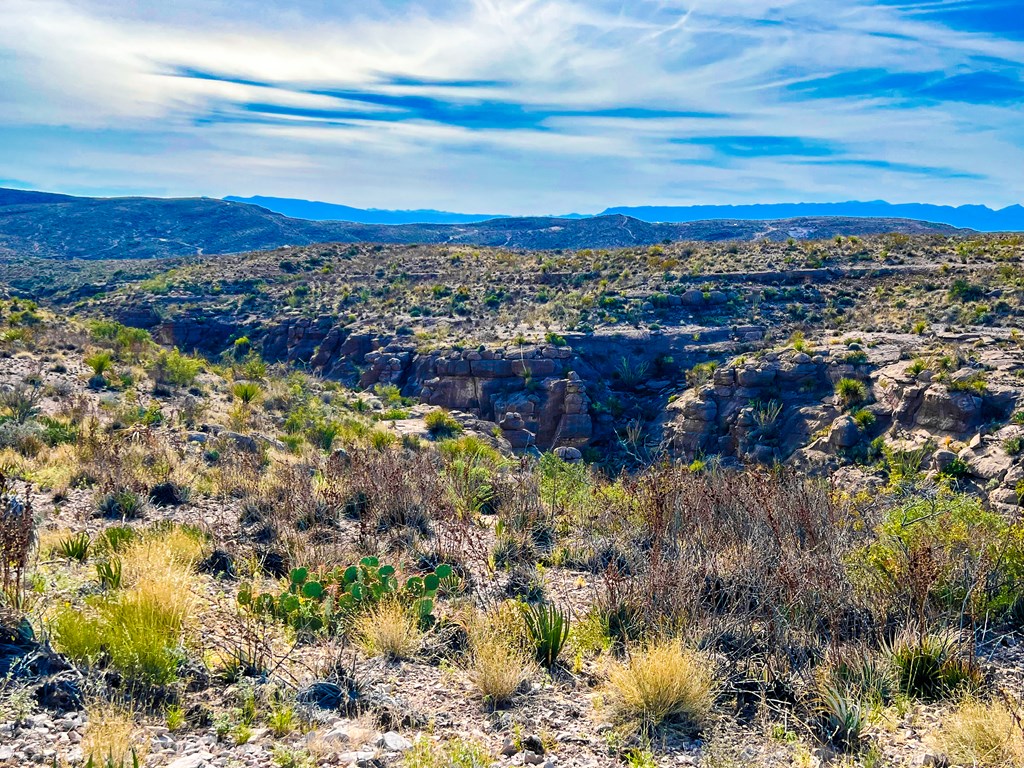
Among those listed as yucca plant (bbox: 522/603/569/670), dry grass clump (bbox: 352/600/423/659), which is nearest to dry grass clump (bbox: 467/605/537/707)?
yucca plant (bbox: 522/603/569/670)

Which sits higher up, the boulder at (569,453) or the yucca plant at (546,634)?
the yucca plant at (546,634)

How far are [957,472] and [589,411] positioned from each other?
930cm

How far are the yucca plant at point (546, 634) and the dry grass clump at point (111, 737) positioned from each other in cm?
232

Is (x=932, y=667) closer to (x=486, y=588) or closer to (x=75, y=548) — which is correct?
(x=486, y=588)

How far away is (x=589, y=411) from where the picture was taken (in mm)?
19547

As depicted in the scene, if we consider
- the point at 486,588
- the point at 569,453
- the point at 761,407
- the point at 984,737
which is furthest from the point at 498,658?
the point at 761,407

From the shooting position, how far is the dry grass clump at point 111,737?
293 cm

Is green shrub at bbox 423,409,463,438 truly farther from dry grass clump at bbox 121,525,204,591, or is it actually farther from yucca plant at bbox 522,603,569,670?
yucca plant at bbox 522,603,569,670

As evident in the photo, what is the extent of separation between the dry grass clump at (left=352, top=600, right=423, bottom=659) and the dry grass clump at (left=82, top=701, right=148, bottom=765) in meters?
1.45

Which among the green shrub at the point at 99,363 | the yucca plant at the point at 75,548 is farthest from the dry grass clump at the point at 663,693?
the green shrub at the point at 99,363

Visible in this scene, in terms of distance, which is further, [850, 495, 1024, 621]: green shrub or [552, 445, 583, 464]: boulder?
[552, 445, 583, 464]: boulder

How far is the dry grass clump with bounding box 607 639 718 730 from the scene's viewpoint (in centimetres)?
369

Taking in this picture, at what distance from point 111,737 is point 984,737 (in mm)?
4161

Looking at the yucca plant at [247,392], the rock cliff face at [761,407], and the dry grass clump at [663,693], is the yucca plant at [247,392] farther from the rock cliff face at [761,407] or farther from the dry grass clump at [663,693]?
the dry grass clump at [663,693]
